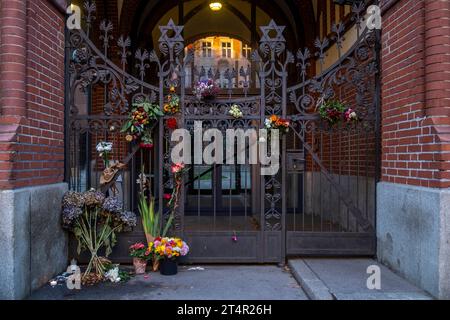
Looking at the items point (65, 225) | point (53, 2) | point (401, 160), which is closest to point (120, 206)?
point (65, 225)

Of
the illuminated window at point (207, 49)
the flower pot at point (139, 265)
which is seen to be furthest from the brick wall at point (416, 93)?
the illuminated window at point (207, 49)

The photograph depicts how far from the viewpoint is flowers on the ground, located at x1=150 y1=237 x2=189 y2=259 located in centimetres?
520

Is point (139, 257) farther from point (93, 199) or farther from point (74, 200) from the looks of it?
point (74, 200)

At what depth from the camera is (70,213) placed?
16.8ft

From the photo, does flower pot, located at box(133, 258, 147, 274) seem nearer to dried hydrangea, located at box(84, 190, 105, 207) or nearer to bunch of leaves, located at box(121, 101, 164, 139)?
dried hydrangea, located at box(84, 190, 105, 207)

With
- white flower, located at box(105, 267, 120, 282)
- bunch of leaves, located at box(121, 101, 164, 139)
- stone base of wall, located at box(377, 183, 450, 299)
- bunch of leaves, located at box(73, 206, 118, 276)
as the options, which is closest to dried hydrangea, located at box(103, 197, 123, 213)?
bunch of leaves, located at box(73, 206, 118, 276)

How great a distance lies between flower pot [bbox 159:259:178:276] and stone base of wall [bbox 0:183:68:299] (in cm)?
131

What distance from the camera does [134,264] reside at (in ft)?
17.7

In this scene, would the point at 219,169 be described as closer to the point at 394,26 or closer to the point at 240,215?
the point at 240,215

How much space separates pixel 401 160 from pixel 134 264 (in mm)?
3582

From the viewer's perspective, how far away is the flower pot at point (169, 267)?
209 inches

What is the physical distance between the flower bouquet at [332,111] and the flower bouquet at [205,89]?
1.52 m

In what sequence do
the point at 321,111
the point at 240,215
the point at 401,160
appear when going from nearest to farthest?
the point at 401,160
the point at 321,111
the point at 240,215

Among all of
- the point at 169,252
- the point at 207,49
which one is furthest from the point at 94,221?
the point at 207,49
